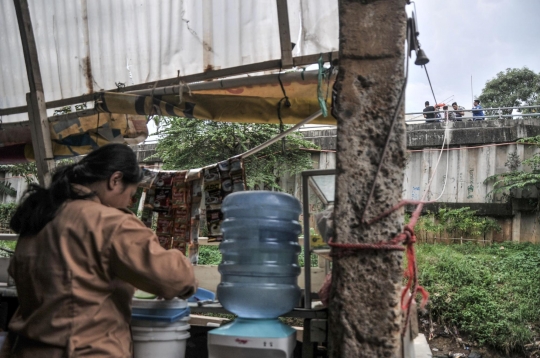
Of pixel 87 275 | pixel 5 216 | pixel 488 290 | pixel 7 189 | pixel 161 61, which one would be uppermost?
pixel 161 61

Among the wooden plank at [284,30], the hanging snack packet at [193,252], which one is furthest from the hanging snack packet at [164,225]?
the wooden plank at [284,30]

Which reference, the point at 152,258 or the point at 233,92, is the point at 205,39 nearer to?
the point at 233,92

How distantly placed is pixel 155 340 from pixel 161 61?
7.74 feet

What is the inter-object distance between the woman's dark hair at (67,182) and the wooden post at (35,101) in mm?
2199

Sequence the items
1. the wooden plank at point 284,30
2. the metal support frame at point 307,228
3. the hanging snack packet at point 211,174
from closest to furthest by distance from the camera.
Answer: the metal support frame at point 307,228
the wooden plank at point 284,30
the hanging snack packet at point 211,174

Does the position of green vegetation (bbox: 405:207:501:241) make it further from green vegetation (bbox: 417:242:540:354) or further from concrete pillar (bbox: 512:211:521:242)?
green vegetation (bbox: 417:242:540:354)

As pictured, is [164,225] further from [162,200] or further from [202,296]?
[202,296]

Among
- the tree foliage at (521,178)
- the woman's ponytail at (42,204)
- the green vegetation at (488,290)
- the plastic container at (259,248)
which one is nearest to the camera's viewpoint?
the woman's ponytail at (42,204)

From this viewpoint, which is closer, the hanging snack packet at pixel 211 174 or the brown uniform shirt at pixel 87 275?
the brown uniform shirt at pixel 87 275

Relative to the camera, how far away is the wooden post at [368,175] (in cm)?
192

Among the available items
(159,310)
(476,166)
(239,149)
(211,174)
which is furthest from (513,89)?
(159,310)

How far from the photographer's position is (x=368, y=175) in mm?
1998

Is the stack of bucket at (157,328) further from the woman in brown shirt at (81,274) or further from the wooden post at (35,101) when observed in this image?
the wooden post at (35,101)

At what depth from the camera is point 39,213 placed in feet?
7.14
